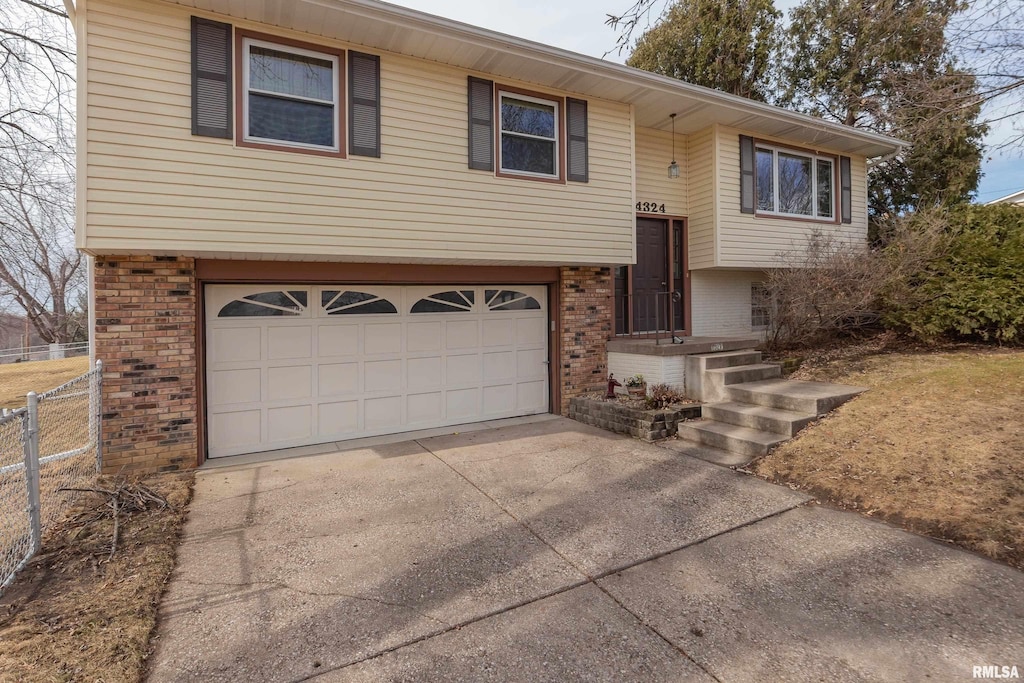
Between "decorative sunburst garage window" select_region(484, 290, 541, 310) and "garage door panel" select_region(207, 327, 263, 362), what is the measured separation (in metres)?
3.28

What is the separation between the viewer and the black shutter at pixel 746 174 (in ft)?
30.6

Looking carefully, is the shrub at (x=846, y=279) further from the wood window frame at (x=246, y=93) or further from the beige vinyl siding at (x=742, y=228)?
the wood window frame at (x=246, y=93)

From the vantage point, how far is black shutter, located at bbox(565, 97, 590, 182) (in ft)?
24.6

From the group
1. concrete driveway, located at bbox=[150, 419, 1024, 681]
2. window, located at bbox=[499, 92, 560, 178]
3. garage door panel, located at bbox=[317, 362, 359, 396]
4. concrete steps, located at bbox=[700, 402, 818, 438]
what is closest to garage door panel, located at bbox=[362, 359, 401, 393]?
garage door panel, located at bbox=[317, 362, 359, 396]

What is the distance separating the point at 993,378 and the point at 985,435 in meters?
1.90

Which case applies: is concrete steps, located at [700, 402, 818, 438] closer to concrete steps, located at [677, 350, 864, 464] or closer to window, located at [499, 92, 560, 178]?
concrete steps, located at [677, 350, 864, 464]

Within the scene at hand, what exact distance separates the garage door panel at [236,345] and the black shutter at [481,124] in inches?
142

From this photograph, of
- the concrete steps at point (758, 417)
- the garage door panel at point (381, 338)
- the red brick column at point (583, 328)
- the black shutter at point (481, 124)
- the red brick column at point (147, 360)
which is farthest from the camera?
the red brick column at point (583, 328)

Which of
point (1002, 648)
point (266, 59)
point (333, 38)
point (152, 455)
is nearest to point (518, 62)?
point (333, 38)

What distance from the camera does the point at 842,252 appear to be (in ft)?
26.8

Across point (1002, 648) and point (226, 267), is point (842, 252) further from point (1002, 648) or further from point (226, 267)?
point (226, 267)

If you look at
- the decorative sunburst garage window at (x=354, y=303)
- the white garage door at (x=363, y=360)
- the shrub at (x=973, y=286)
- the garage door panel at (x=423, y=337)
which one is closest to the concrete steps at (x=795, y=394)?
the shrub at (x=973, y=286)

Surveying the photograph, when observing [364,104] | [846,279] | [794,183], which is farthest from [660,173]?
[364,104]

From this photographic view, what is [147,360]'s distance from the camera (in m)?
5.53
